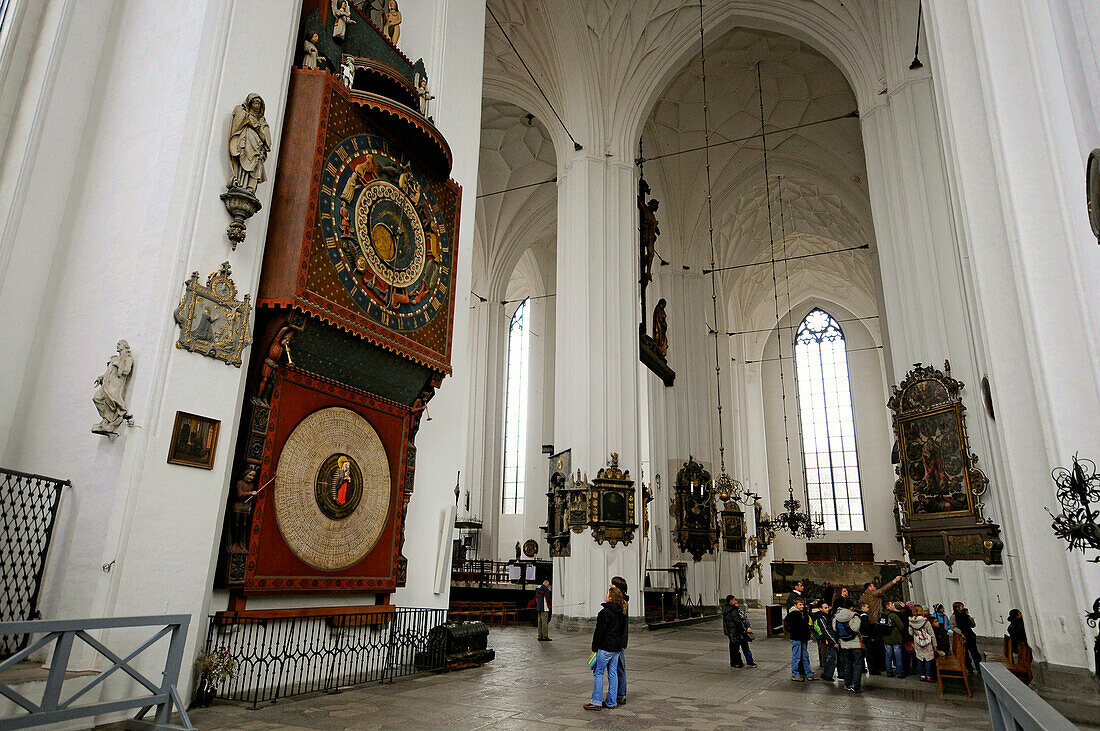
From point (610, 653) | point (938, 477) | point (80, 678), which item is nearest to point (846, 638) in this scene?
point (610, 653)

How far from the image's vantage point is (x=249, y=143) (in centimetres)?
593

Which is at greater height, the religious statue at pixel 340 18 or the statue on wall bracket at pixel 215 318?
the religious statue at pixel 340 18

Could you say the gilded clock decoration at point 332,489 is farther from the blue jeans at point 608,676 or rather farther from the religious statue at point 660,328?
the religious statue at point 660,328

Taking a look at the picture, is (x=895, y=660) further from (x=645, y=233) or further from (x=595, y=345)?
(x=645, y=233)

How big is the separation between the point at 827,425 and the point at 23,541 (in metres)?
32.1

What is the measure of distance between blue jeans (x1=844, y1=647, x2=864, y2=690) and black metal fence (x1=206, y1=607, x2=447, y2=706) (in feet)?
15.1

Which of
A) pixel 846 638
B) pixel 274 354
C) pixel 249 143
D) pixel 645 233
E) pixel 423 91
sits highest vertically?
pixel 645 233

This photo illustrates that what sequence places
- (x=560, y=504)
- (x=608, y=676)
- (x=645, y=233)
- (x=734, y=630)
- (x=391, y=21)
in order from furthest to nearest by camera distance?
1. (x=645, y=233)
2. (x=560, y=504)
3. (x=734, y=630)
4. (x=391, y=21)
5. (x=608, y=676)

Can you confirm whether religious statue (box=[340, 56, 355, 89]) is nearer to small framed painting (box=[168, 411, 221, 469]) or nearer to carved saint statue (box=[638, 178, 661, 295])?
small framed painting (box=[168, 411, 221, 469])

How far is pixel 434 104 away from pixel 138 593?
22.8 feet

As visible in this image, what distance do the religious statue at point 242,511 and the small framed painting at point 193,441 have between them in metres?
0.44

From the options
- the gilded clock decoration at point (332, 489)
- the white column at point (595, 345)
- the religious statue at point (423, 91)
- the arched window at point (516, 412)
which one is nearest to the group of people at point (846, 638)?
the gilded clock decoration at point (332, 489)

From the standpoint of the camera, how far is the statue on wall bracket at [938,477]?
9906 millimetres

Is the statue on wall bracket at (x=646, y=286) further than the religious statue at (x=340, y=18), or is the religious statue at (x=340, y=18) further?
the statue on wall bracket at (x=646, y=286)
